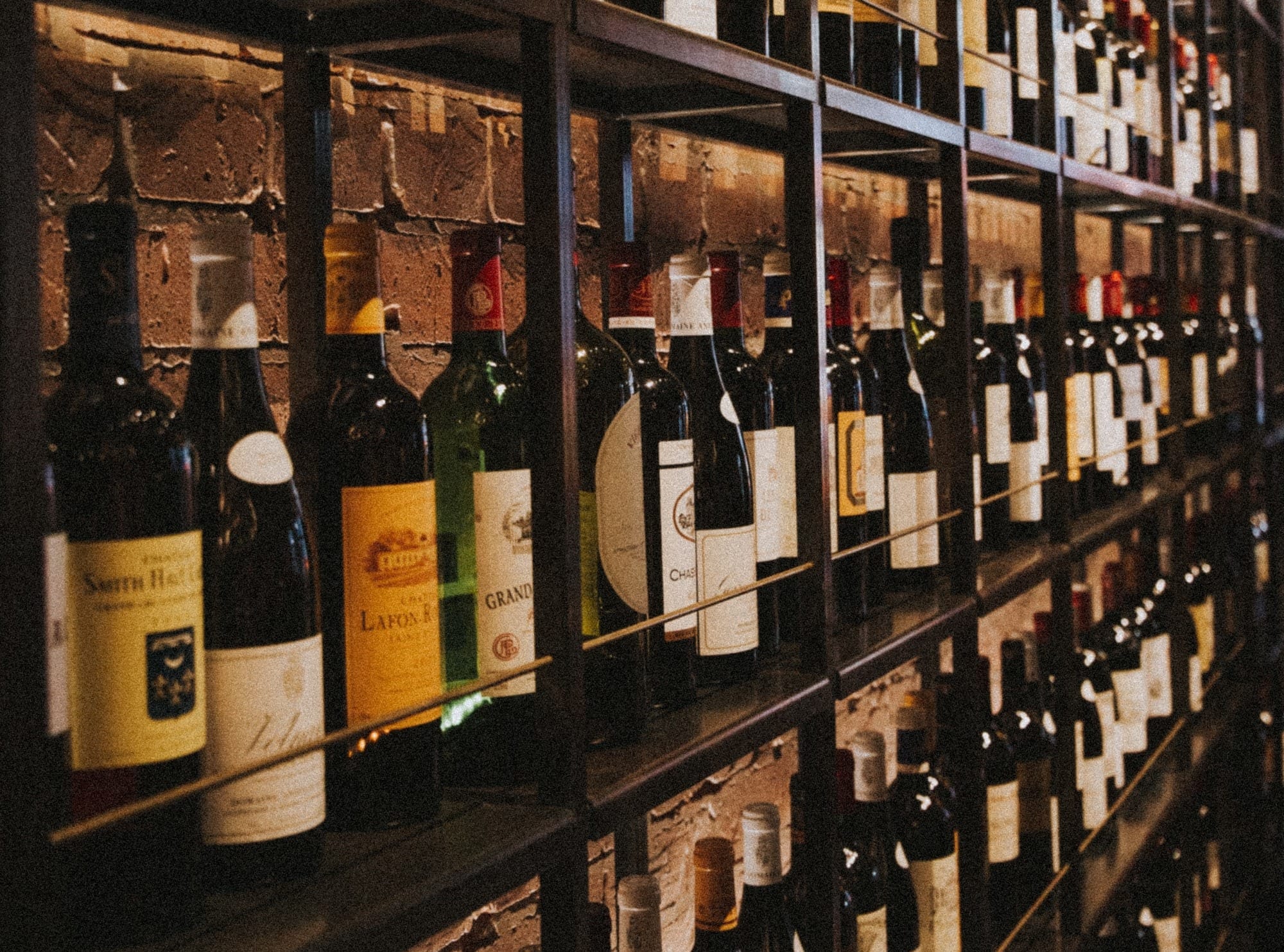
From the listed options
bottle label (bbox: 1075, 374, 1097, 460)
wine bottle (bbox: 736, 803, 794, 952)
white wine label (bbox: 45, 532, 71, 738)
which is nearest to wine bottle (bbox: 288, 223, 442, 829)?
white wine label (bbox: 45, 532, 71, 738)

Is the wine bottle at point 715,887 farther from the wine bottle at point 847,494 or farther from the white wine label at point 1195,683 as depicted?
the white wine label at point 1195,683

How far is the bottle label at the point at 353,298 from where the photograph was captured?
2.44 ft

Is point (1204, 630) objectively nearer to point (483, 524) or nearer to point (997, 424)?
point (997, 424)

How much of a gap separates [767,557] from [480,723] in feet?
1.31

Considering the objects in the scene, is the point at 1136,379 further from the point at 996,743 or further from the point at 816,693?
the point at 816,693

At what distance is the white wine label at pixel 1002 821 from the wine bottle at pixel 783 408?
1.90 feet

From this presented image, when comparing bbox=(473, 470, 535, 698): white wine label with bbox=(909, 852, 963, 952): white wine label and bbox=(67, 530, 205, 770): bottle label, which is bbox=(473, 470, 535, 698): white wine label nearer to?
bbox=(67, 530, 205, 770): bottle label

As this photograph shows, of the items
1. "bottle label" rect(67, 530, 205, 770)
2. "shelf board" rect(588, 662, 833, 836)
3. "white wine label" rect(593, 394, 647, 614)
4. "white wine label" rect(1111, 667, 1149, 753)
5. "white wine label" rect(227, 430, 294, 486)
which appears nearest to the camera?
"bottle label" rect(67, 530, 205, 770)

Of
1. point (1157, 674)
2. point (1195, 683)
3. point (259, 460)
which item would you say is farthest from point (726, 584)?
point (1195, 683)

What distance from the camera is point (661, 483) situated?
982 millimetres

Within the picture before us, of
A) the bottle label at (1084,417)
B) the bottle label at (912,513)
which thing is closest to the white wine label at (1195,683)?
the bottle label at (1084,417)

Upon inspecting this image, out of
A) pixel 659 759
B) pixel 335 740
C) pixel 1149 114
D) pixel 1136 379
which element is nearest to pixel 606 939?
pixel 659 759

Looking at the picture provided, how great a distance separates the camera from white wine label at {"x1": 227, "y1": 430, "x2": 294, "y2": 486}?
0.73 metres

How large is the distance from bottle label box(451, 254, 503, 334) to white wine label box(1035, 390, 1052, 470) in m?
1.31
